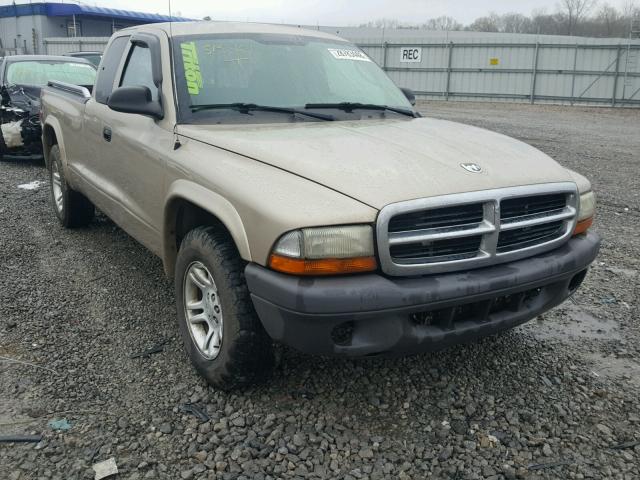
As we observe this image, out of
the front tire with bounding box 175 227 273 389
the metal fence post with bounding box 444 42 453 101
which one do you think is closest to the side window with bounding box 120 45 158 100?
the front tire with bounding box 175 227 273 389

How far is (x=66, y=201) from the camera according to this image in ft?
19.1

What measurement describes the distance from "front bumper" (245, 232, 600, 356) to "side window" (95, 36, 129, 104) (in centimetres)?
277

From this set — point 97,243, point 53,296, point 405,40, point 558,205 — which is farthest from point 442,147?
point 405,40

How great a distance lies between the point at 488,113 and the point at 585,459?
18223 mm

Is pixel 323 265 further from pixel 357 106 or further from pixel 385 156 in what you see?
pixel 357 106

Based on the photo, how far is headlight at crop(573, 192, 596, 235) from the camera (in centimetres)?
329

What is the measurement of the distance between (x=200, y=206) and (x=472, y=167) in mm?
1320

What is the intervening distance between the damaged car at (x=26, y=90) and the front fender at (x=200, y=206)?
594 centimetres

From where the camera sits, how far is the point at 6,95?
31.7 feet

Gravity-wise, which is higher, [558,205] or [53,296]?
[558,205]

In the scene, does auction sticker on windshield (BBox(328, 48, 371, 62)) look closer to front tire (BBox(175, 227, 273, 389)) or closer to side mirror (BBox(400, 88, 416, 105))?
side mirror (BBox(400, 88, 416, 105))

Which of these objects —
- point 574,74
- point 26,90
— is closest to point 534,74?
point 574,74

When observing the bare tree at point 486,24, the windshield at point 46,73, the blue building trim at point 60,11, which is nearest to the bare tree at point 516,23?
the bare tree at point 486,24

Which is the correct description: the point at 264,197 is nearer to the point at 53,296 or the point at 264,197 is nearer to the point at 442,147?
the point at 442,147
